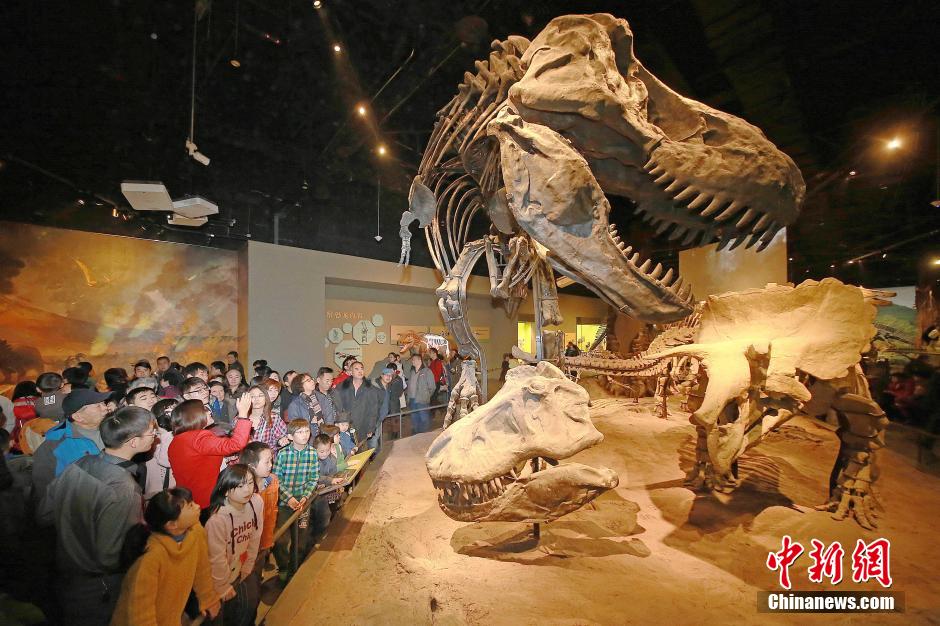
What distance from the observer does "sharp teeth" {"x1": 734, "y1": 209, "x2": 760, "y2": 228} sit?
2.12 meters

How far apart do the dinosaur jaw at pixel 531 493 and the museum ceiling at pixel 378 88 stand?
4.34 meters

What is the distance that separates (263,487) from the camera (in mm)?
2486

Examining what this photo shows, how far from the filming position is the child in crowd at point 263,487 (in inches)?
90.9

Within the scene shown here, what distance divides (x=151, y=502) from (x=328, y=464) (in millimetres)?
2079

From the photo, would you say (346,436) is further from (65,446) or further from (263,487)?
(65,446)

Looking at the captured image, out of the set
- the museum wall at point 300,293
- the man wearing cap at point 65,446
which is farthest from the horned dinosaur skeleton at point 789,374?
the museum wall at point 300,293

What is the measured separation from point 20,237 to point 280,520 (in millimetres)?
6680

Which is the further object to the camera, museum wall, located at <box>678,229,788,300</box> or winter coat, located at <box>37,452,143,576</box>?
museum wall, located at <box>678,229,788,300</box>

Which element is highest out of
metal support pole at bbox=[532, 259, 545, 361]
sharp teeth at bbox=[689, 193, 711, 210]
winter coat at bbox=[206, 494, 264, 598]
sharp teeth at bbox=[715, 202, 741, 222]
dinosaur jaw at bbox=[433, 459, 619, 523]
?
sharp teeth at bbox=[689, 193, 711, 210]

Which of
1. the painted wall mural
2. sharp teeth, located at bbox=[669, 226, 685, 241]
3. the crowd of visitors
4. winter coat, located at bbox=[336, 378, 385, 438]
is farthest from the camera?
the painted wall mural

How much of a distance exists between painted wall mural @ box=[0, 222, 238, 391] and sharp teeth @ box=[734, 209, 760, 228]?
26.8 feet

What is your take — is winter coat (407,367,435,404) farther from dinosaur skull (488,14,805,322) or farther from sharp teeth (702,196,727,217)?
sharp teeth (702,196,727,217)

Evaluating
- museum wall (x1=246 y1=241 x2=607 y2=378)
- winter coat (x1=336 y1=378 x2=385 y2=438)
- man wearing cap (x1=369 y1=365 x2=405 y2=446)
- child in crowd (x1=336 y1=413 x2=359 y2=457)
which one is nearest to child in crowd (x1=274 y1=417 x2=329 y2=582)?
child in crowd (x1=336 y1=413 x2=359 y2=457)

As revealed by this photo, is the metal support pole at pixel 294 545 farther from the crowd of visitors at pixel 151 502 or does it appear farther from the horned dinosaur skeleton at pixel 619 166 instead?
the horned dinosaur skeleton at pixel 619 166
